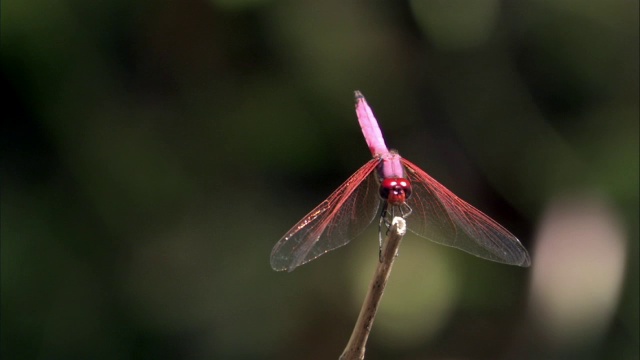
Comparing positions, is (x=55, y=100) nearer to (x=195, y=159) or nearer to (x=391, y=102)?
(x=195, y=159)

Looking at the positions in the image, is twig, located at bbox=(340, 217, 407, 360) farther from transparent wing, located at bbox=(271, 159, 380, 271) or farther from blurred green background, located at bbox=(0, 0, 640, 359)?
blurred green background, located at bbox=(0, 0, 640, 359)

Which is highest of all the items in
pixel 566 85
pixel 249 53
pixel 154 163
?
pixel 566 85

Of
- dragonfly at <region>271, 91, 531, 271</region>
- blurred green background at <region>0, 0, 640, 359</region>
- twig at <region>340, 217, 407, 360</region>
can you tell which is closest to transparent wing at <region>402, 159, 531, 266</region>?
dragonfly at <region>271, 91, 531, 271</region>

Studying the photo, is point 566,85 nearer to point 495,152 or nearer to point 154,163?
point 495,152

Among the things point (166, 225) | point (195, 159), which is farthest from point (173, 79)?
point (166, 225)

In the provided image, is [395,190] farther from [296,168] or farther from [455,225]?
[296,168]

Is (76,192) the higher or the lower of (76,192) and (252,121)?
the lower

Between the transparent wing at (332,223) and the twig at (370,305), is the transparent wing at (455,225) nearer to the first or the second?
the transparent wing at (332,223)
